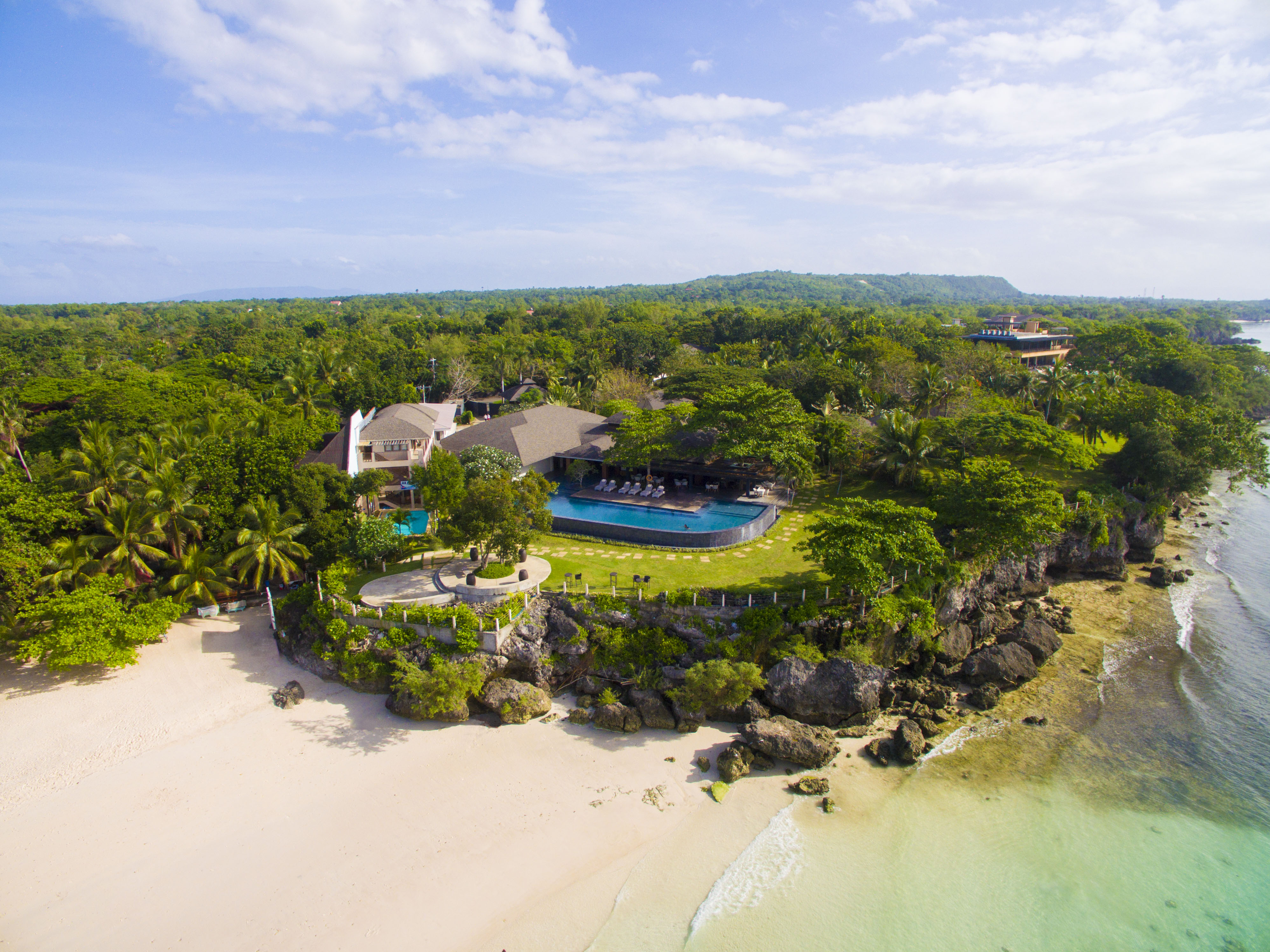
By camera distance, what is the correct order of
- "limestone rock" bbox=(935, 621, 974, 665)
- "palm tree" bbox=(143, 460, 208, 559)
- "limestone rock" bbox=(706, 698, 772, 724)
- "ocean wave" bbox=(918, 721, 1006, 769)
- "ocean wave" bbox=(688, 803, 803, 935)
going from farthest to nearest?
"palm tree" bbox=(143, 460, 208, 559)
"limestone rock" bbox=(935, 621, 974, 665)
"limestone rock" bbox=(706, 698, 772, 724)
"ocean wave" bbox=(918, 721, 1006, 769)
"ocean wave" bbox=(688, 803, 803, 935)

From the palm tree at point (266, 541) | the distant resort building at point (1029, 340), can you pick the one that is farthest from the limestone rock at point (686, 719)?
the distant resort building at point (1029, 340)

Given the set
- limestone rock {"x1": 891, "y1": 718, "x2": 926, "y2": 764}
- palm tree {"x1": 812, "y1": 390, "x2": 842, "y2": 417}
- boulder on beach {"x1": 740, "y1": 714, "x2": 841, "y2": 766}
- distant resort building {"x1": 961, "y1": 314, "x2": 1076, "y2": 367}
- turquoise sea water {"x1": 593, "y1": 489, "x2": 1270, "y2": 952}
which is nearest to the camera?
turquoise sea water {"x1": 593, "y1": 489, "x2": 1270, "y2": 952}

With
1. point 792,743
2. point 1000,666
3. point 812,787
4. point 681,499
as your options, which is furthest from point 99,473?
point 1000,666

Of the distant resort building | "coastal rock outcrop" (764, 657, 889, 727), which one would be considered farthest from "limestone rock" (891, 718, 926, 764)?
the distant resort building

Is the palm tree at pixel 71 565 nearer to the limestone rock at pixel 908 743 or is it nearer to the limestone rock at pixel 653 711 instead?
the limestone rock at pixel 653 711

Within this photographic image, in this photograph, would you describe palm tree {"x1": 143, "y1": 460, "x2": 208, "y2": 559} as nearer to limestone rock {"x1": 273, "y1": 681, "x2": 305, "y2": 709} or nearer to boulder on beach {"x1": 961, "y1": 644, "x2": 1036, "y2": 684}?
limestone rock {"x1": 273, "y1": 681, "x2": 305, "y2": 709}

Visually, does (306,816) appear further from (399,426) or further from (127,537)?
(399,426)
